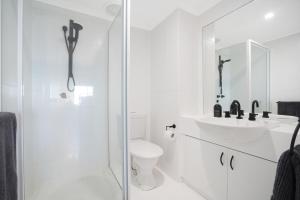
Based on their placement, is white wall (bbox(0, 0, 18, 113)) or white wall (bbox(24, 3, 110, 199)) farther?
white wall (bbox(24, 3, 110, 199))

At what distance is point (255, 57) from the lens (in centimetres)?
142

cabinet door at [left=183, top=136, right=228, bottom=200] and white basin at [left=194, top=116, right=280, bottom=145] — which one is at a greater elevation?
white basin at [left=194, top=116, right=280, bottom=145]

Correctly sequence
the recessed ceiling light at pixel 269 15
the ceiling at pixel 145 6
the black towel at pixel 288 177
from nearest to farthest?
the black towel at pixel 288 177
the recessed ceiling light at pixel 269 15
the ceiling at pixel 145 6

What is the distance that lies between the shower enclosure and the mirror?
1189mm

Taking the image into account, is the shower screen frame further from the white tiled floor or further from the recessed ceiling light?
the recessed ceiling light

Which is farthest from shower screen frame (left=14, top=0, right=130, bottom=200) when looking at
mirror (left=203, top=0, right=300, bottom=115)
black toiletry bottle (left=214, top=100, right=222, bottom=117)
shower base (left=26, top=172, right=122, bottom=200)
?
mirror (left=203, top=0, right=300, bottom=115)

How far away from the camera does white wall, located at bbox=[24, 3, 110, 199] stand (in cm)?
159

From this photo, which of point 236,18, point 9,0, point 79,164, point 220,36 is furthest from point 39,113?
point 236,18

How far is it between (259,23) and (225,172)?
1438 millimetres

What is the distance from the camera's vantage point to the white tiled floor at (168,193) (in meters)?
1.50

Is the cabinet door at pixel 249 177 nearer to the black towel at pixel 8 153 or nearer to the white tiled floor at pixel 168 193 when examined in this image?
the white tiled floor at pixel 168 193

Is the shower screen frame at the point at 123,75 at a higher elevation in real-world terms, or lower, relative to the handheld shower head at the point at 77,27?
lower

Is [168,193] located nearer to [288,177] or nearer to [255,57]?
[288,177]

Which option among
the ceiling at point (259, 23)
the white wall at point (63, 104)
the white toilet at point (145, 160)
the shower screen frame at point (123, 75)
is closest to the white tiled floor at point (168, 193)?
the white toilet at point (145, 160)
